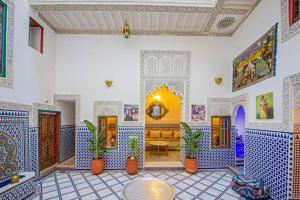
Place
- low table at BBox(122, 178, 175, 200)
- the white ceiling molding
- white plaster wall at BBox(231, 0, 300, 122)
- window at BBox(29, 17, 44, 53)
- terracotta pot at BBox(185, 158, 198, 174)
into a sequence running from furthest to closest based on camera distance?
terracotta pot at BBox(185, 158, 198, 174) → window at BBox(29, 17, 44, 53) → the white ceiling molding → white plaster wall at BBox(231, 0, 300, 122) → low table at BBox(122, 178, 175, 200)

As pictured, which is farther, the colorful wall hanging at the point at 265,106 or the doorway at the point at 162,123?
the doorway at the point at 162,123

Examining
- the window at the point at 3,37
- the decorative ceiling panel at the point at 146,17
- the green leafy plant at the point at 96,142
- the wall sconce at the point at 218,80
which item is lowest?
the green leafy plant at the point at 96,142

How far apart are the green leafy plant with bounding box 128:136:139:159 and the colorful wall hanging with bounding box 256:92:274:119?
3.41 m

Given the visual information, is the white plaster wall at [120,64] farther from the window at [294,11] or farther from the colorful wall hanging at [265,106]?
the window at [294,11]

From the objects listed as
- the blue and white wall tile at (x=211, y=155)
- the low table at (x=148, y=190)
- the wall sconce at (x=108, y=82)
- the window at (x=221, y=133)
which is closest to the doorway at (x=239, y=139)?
the blue and white wall tile at (x=211, y=155)

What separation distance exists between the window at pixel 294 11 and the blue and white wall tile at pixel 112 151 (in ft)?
15.3

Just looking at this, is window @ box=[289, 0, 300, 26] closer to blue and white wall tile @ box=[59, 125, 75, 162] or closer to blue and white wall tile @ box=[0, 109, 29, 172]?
blue and white wall tile @ box=[0, 109, 29, 172]

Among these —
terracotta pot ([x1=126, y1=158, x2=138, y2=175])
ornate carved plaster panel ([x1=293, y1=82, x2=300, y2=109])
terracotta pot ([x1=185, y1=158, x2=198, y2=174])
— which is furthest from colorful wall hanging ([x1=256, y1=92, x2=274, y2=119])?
terracotta pot ([x1=126, y1=158, x2=138, y2=175])

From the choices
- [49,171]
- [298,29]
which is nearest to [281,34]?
[298,29]

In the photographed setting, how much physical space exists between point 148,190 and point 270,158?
271cm

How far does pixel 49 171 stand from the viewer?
5.14m

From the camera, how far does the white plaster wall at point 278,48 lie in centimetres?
316

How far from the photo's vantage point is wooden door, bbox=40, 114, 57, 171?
5029mm

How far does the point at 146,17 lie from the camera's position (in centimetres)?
507
